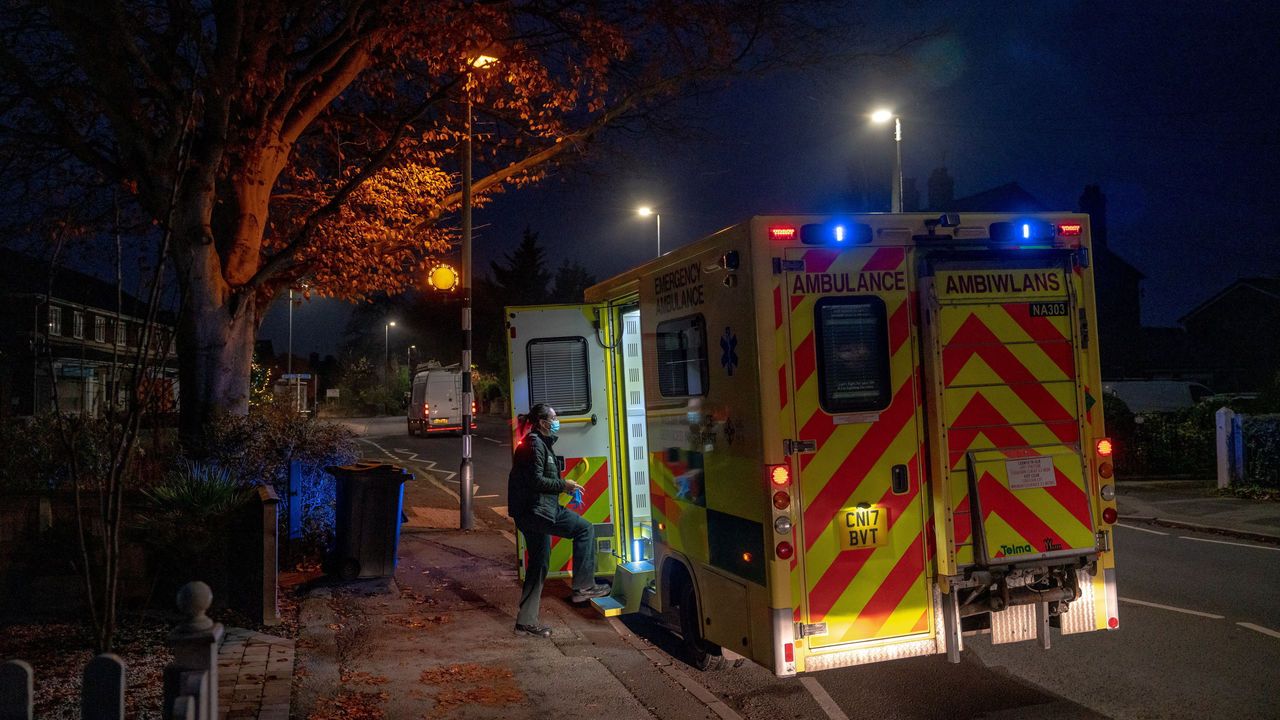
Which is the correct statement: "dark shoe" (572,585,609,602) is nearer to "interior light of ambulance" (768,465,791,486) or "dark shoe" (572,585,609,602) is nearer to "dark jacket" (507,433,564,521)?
"dark jacket" (507,433,564,521)

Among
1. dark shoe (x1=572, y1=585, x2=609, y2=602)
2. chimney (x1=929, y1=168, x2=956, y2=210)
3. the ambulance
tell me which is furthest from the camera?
chimney (x1=929, y1=168, x2=956, y2=210)

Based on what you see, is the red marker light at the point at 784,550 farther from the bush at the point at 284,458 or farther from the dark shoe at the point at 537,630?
the bush at the point at 284,458

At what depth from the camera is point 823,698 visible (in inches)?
233

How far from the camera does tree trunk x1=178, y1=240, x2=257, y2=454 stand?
1079 centimetres

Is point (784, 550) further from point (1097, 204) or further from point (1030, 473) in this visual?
point (1097, 204)

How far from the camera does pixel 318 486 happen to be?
1016 cm

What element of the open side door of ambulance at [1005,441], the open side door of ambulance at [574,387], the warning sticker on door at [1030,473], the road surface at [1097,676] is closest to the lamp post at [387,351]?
the open side door of ambulance at [574,387]

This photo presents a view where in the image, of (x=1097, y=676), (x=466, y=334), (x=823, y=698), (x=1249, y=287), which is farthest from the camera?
(x=1249, y=287)

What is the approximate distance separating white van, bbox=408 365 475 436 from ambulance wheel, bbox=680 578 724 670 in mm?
30809

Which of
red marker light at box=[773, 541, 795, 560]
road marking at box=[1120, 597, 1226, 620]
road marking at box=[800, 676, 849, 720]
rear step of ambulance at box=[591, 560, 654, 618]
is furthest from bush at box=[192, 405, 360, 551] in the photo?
road marking at box=[1120, 597, 1226, 620]

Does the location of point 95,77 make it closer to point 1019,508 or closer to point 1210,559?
point 1019,508

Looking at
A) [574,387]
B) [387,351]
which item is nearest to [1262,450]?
[574,387]

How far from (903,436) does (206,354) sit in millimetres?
8548

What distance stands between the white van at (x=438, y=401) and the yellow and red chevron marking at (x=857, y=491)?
3219 centimetres
